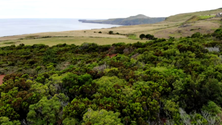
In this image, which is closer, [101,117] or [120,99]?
[101,117]

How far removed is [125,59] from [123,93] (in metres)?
7.26

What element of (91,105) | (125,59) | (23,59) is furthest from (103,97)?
(23,59)

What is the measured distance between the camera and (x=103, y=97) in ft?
27.7

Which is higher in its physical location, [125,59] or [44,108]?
[125,59]

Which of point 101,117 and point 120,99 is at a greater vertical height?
point 120,99

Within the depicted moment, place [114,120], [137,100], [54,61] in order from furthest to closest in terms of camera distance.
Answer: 1. [54,61]
2. [137,100]
3. [114,120]

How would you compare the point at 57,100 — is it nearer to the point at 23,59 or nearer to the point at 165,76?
the point at 165,76

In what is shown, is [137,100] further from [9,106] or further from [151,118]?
[9,106]

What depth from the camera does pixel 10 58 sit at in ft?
80.5

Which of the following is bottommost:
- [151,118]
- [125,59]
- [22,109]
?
[151,118]

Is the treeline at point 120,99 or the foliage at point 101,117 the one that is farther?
the treeline at point 120,99

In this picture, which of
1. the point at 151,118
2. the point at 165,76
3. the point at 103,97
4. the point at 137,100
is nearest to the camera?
the point at 151,118

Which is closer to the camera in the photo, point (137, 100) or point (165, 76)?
point (137, 100)

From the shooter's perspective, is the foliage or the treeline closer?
the foliage
